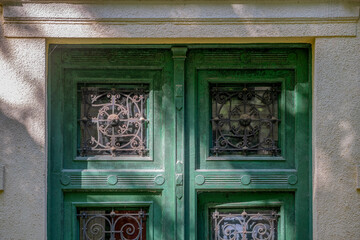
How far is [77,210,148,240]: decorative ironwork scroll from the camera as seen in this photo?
381cm

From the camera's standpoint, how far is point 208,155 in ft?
12.5

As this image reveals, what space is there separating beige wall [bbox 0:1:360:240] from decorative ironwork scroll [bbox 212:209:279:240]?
420 mm

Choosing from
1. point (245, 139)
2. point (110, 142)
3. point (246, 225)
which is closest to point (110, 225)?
point (110, 142)

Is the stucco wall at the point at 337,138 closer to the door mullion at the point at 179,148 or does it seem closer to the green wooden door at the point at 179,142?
the green wooden door at the point at 179,142

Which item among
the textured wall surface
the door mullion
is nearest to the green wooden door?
the door mullion

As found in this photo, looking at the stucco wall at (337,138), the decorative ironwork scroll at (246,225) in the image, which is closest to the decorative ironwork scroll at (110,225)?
the decorative ironwork scroll at (246,225)

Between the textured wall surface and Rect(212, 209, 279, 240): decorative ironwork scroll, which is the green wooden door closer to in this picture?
Rect(212, 209, 279, 240): decorative ironwork scroll

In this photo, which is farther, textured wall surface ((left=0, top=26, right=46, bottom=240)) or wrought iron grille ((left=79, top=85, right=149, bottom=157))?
wrought iron grille ((left=79, top=85, right=149, bottom=157))

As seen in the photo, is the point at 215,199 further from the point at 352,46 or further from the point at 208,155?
the point at 352,46

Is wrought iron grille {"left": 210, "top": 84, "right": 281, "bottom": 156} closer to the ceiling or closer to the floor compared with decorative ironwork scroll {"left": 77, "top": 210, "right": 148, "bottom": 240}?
closer to the ceiling

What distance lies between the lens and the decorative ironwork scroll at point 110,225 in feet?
12.5

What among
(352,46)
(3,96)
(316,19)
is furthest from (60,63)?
(352,46)

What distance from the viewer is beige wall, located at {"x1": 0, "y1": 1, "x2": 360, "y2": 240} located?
357 centimetres

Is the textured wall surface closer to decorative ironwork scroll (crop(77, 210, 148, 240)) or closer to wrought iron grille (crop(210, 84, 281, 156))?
decorative ironwork scroll (crop(77, 210, 148, 240))
